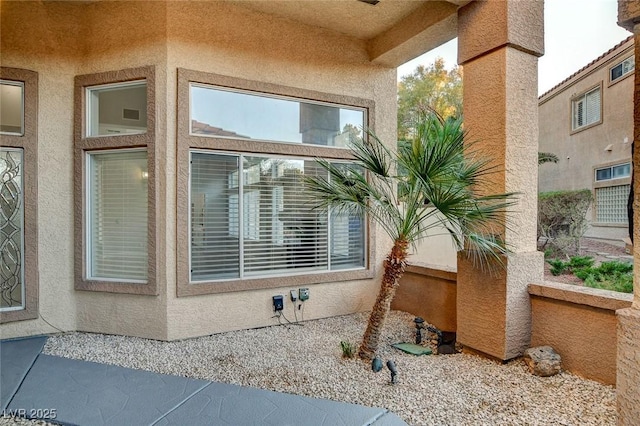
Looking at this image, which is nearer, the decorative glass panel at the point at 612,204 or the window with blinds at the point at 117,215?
the window with blinds at the point at 117,215

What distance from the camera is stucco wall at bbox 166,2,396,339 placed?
4.72m

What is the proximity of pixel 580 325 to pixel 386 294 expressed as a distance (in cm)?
195

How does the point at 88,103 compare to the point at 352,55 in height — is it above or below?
below

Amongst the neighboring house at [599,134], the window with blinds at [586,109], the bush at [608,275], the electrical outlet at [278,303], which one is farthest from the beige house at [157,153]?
the window with blinds at [586,109]

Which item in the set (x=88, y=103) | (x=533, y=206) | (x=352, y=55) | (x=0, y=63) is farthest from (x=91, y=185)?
(x=533, y=206)

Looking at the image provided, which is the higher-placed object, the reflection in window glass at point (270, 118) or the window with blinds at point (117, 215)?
the reflection in window glass at point (270, 118)

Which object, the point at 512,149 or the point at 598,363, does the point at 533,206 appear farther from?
the point at 598,363

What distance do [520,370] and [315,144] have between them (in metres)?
4.09

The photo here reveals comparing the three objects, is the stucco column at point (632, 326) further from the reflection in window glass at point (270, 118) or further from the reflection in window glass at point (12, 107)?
the reflection in window glass at point (12, 107)

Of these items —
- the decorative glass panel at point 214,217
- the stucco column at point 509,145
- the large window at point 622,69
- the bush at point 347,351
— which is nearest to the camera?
the stucco column at point 509,145

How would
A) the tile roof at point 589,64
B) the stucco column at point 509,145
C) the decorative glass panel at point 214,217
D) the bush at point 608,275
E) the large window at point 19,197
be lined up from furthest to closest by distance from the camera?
the tile roof at point 589,64 < the bush at point 608,275 < the decorative glass panel at point 214,217 < the large window at point 19,197 < the stucco column at point 509,145

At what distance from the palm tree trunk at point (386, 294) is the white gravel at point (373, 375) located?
20 cm

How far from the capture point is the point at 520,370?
3723 millimetres

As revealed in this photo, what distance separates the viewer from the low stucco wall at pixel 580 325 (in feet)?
10.9
